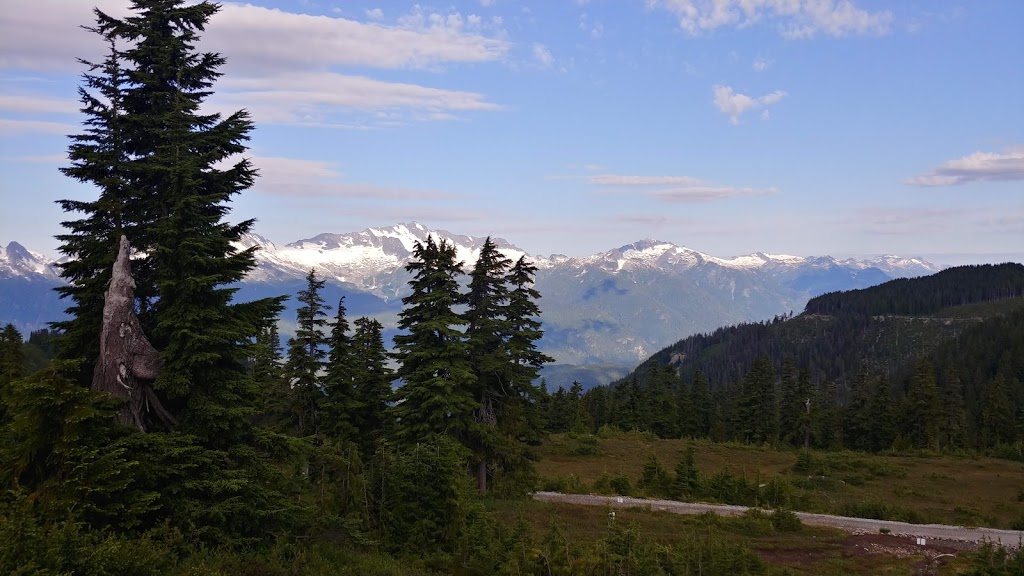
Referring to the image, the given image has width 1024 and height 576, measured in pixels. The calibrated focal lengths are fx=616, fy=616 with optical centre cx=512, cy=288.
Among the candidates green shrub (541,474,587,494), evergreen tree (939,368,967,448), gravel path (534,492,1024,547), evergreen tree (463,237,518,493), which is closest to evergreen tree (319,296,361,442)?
evergreen tree (463,237,518,493)

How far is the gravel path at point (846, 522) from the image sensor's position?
29688 millimetres

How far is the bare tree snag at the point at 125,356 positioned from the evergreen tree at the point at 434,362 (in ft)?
46.4

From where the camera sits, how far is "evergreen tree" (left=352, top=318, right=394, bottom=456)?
3844cm

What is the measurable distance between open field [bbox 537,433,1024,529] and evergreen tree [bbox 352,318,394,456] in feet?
43.4

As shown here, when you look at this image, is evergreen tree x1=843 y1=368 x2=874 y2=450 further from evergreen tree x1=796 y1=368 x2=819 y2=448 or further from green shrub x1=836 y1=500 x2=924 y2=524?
green shrub x1=836 y1=500 x2=924 y2=524

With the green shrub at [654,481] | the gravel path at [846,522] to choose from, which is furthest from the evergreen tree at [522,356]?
the green shrub at [654,481]

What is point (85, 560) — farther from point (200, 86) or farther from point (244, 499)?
point (200, 86)

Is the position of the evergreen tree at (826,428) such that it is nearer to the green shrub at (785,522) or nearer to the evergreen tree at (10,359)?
the green shrub at (785,522)

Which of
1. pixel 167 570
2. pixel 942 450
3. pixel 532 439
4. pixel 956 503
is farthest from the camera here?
pixel 942 450

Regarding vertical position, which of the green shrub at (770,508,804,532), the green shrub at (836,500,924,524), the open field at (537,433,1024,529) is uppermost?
the green shrub at (770,508,804,532)

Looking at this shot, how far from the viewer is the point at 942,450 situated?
6594cm

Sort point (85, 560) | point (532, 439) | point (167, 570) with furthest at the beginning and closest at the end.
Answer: point (532, 439)
point (167, 570)
point (85, 560)

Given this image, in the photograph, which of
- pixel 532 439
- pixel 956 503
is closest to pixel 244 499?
pixel 532 439

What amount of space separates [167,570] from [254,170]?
11.8 metres
